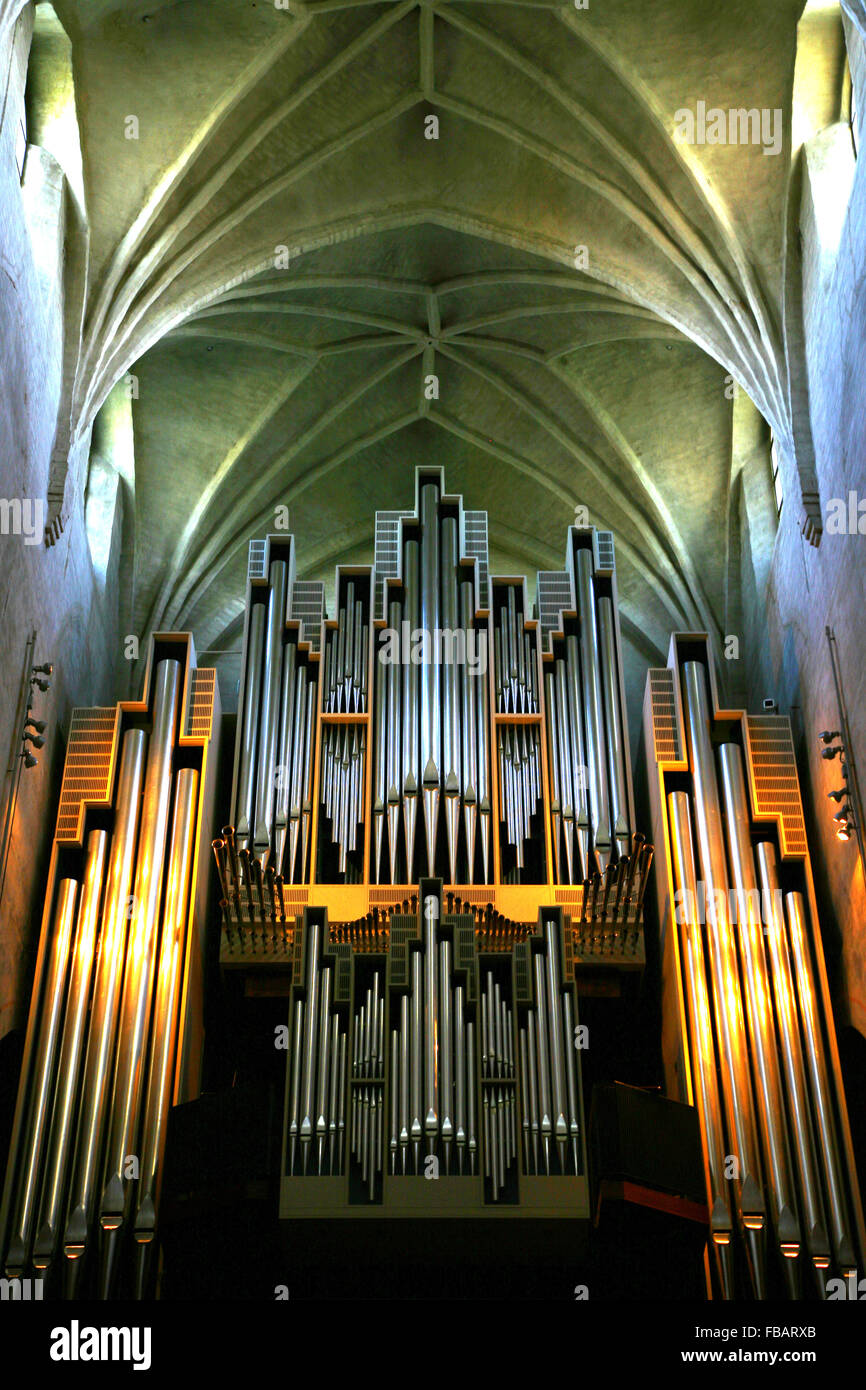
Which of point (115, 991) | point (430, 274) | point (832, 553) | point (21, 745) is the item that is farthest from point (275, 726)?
point (430, 274)

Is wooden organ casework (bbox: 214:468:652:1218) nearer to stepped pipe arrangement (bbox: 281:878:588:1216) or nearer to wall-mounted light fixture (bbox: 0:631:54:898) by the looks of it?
stepped pipe arrangement (bbox: 281:878:588:1216)

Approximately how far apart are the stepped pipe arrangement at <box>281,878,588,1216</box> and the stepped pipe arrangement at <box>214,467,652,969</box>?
1.17 meters

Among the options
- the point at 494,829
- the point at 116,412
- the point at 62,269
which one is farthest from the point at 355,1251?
the point at 116,412

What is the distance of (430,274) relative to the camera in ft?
70.9

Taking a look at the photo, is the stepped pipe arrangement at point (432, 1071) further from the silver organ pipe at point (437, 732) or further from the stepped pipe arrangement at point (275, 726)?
the stepped pipe arrangement at point (275, 726)

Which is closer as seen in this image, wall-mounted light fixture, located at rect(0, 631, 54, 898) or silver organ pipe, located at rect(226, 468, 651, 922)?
wall-mounted light fixture, located at rect(0, 631, 54, 898)

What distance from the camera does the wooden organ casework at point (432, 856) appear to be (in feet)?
45.7

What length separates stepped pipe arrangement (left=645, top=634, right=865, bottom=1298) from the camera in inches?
543

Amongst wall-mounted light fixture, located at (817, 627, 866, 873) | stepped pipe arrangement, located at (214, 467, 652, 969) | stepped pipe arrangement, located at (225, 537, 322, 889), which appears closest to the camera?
wall-mounted light fixture, located at (817, 627, 866, 873)

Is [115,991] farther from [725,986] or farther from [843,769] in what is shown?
[843,769]

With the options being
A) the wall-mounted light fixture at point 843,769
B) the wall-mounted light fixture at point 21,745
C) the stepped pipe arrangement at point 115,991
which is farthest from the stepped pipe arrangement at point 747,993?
the wall-mounted light fixture at point 21,745

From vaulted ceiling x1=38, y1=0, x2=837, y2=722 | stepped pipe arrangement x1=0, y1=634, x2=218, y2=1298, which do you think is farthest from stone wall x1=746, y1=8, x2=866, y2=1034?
stepped pipe arrangement x1=0, y1=634, x2=218, y2=1298

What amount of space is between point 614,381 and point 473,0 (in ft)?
18.4
